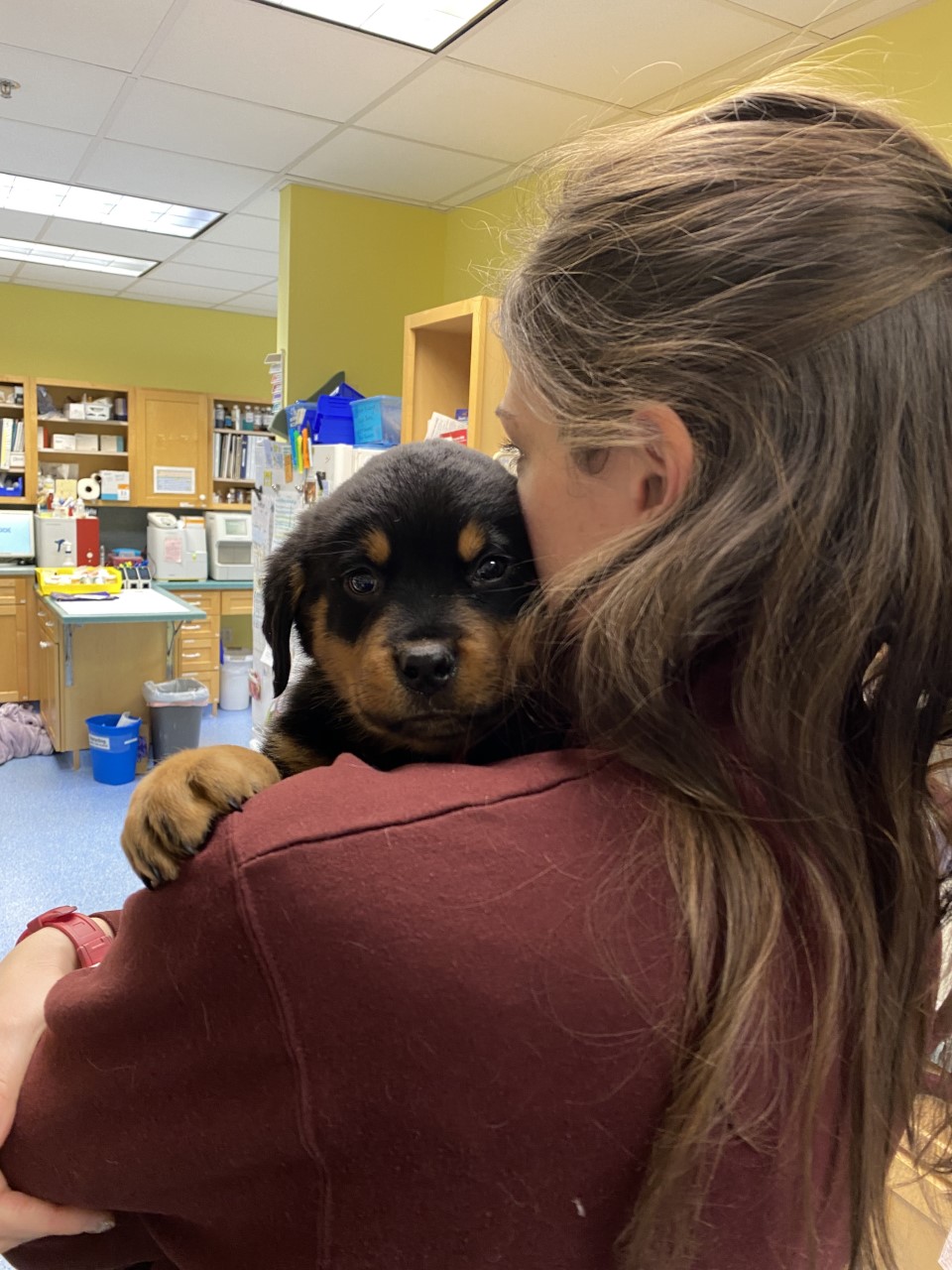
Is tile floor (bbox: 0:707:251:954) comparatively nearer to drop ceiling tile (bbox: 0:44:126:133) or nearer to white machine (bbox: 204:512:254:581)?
white machine (bbox: 204:512:254:581)

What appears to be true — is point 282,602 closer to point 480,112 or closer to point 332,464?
point 332,464

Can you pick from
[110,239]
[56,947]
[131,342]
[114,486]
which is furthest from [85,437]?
[56,947]

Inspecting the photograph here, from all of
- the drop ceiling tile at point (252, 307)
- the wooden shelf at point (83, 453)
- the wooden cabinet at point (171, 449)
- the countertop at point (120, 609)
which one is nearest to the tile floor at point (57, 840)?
the countertop at point (120, 609)

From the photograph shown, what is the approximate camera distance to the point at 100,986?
609 millimetres

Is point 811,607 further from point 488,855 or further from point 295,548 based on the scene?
point 295,548

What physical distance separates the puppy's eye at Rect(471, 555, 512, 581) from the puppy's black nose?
13cm

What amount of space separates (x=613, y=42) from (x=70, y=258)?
4.39 metres

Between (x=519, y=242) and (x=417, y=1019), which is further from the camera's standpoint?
(x=519, y=242)

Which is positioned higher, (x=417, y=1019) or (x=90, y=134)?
(x=90, y=134)

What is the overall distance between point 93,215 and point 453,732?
4.94 meters

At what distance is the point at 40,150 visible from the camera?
12.4 feet

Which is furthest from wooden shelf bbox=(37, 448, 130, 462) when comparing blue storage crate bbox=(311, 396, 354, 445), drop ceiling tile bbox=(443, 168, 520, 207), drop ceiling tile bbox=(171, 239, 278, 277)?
blue storage crate bbox=(311, 396, 354, 445)

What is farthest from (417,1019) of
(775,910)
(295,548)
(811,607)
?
(295,548)

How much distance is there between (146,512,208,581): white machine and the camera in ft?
21.9
